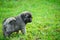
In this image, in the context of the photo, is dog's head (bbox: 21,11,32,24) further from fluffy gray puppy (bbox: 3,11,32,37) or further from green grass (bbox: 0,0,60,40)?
green grass (bbox: 0,0,60,40)

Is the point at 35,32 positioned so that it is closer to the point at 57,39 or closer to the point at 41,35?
the point at 41,35

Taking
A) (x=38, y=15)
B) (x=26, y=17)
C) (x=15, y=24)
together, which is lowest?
(x=38, y=15)

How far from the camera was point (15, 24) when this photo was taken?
7133mm

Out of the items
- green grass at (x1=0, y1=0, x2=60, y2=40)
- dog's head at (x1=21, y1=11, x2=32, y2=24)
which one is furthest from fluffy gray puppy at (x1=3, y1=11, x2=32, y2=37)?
green grass at (x1=0, y1=0, x2=60, y2=40)

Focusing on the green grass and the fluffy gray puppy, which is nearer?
the fluffy gray puppy

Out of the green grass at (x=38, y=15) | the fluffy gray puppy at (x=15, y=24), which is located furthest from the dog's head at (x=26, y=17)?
the green grass at (x=38, y=15)

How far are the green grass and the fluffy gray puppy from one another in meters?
0.24

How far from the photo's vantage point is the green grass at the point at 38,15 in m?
7.46

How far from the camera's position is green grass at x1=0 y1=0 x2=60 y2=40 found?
7465mm

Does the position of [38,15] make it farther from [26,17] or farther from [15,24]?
[15,24]

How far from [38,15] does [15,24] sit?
268cm

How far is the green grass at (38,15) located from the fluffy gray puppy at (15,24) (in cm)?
24

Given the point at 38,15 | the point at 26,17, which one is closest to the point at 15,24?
the point at 26,17

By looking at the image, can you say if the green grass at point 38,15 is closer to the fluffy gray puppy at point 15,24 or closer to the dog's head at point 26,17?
the fluffy gray puppy at point 15,24
